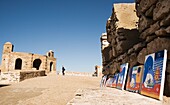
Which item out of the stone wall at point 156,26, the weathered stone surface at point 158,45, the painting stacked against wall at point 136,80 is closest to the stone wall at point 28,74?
the painting stacked against wall at point 136,80

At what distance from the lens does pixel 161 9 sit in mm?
3131

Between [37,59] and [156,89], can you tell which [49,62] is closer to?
[37,59]

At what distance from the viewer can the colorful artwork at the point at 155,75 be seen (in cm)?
277

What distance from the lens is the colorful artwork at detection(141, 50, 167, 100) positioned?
277 cm

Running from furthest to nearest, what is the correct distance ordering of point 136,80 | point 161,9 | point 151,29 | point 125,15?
point 125,15
point 136,80
point 151,29
point 161,9

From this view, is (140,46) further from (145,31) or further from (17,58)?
(17,58)

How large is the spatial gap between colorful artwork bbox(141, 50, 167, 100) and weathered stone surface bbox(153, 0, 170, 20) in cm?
69

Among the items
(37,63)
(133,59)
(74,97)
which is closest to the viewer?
(74,97)

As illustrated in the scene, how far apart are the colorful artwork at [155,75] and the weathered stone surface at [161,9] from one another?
0.69 metres

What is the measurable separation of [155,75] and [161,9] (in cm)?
123

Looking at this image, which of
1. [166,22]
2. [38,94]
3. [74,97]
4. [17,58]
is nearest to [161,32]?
[166,22]

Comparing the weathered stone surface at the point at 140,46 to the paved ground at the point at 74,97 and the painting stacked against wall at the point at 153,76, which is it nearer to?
the painting stacked against wall at the point at 153,76

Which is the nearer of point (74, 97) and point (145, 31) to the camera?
point (74, 97)

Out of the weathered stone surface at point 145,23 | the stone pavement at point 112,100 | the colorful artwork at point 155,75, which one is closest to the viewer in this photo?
the stone pavement at point 112,100
